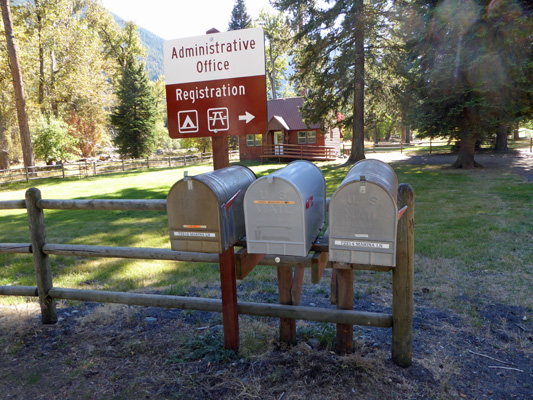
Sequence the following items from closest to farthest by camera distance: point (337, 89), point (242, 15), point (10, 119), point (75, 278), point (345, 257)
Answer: point (345, 257) → point (75, 278) → point (337, 89) → point (10, 119) → point (242, 15)

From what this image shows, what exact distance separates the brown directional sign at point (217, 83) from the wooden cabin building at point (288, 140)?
1003 inches

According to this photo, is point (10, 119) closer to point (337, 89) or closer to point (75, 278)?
point (337, 89)

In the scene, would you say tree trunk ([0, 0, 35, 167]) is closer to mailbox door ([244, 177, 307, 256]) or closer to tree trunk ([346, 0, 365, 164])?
tree trunk ([346, 0, 365, 164])

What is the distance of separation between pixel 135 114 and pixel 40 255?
32.2 meters

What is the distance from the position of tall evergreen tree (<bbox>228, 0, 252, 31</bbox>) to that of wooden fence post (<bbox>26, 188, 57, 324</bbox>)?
1625 inches

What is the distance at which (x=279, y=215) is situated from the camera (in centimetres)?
266

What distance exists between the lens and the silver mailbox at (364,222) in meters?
2.46

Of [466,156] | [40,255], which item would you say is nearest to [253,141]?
[466,156]

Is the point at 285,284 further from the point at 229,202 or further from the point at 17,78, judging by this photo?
the point at 17,78

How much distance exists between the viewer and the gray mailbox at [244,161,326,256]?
2609 millimetres

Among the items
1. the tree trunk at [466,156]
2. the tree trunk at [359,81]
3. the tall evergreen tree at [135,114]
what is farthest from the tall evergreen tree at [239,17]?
the tree trunk at [466,156]

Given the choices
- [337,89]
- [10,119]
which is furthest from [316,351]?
[10,119]

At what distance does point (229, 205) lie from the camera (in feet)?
9.30

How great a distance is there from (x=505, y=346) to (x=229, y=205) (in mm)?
2831
